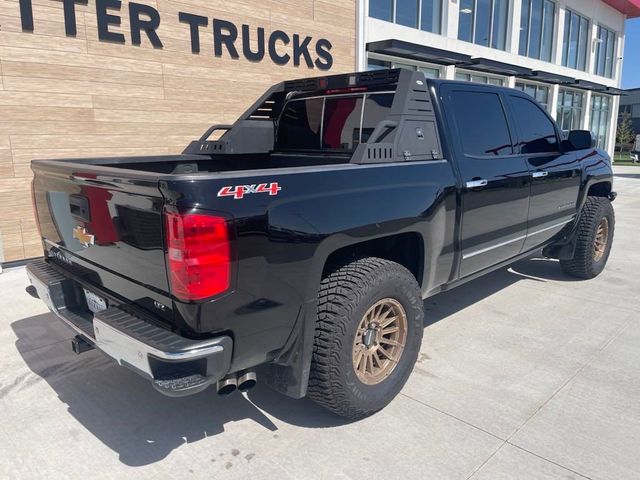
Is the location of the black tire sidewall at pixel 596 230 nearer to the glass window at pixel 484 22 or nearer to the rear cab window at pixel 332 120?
the rear cab window at pixel 332 120

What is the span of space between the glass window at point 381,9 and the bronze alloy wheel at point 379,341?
9.25m

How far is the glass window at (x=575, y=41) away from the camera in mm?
19359

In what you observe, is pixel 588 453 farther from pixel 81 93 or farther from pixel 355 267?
pixel 81 93

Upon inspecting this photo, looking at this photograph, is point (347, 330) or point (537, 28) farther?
point (537, 28)

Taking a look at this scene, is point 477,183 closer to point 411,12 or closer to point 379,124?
point 379,124

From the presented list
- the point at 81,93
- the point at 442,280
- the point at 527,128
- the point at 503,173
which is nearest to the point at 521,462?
the point at 442,280

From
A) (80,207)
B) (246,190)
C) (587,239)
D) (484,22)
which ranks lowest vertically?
(587,239)

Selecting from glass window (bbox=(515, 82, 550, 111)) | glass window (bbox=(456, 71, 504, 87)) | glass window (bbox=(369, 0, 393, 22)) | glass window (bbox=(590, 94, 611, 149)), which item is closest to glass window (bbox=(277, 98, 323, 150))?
glass window (bbox=(369, 0, 393, 22))

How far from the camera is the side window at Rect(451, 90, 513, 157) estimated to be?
3.56 meters

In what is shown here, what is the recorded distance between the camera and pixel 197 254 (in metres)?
2.02

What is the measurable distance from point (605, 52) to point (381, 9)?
678 inches

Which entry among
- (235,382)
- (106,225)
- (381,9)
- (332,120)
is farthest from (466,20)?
(235,382)

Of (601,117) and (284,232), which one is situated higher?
(601,117)

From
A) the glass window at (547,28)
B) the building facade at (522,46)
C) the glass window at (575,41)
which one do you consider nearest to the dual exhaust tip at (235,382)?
the building facade at (522,46)
